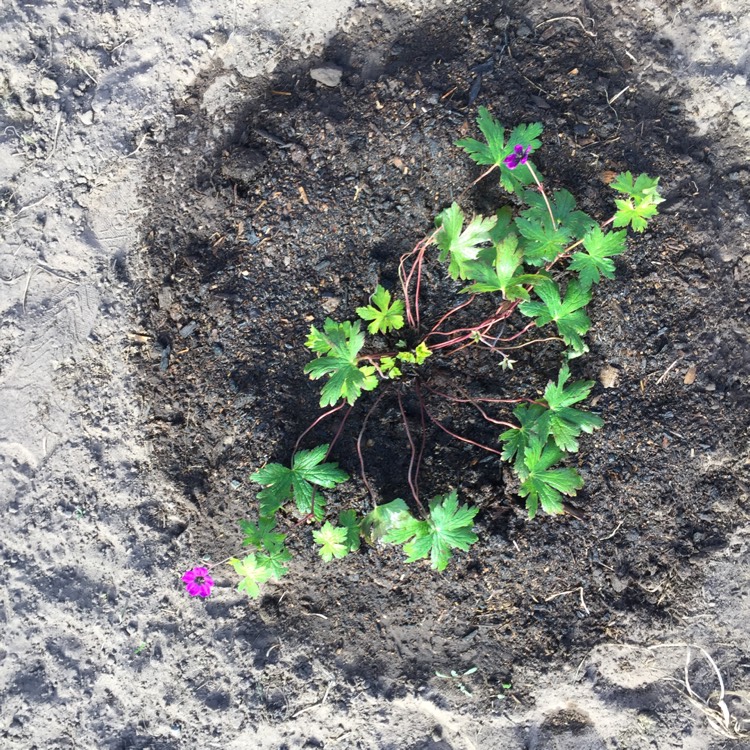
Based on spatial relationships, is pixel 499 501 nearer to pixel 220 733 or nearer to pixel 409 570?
pixel 409 570

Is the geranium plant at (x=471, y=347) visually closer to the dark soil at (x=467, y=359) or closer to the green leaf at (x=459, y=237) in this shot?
the green leaf at (x=459, y=237)

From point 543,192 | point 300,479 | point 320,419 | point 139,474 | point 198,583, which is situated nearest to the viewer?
point 543,192

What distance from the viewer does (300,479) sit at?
10.4 ft

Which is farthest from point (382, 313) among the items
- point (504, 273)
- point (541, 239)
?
point (541, 239)

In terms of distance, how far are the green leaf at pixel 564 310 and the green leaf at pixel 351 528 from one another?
1435 millimetres

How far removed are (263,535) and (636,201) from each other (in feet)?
8.80

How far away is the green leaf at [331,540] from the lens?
3.14 meters

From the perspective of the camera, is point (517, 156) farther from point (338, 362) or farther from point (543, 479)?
point (543, 479)

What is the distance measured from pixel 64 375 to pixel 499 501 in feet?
9.04

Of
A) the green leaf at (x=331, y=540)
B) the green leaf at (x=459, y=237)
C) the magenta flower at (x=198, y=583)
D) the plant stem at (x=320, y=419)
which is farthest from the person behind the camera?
the magenta flower at (x=198, y=583)

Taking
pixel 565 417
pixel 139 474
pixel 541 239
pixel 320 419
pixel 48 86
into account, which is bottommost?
pixel 139 474

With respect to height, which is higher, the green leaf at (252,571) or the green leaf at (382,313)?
the green leaf at (382,313)

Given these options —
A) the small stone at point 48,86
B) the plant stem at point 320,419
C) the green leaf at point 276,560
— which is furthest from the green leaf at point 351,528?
the small stone at point 48,86

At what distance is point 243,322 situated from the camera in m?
3.43
